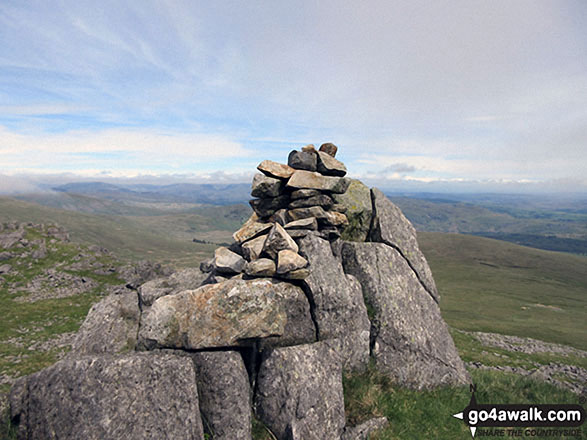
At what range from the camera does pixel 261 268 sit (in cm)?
1250

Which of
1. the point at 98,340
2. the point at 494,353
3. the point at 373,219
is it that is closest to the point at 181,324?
the point at 98,340

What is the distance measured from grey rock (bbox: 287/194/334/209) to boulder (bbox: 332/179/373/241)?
836 millimetres

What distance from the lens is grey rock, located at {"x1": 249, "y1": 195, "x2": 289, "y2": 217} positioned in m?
16.9

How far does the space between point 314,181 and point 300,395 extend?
10.6 m

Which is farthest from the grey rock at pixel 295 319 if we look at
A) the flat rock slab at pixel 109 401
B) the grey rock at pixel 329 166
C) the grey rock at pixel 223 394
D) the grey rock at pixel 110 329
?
the grey rock at pixel 329 166

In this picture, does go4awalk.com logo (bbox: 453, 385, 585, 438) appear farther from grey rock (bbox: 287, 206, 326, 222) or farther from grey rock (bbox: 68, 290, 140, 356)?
grey rock (bbox: 68, 290, 140, 356)

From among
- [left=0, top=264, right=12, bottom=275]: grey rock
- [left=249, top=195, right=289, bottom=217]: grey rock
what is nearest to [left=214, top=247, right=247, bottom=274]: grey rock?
[left=249, top=195, right=289, bottom=217]: grey rock

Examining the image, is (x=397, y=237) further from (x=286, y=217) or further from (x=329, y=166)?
(x=286, y=217)

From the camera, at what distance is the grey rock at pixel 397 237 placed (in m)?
17.9

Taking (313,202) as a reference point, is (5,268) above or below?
below

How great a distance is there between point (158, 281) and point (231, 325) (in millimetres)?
8415

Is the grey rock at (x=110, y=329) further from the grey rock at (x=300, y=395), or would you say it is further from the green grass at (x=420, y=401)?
the green grass at (x=420, y=401)

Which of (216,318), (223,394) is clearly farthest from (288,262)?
(223,394)

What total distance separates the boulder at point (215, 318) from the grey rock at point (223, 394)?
0.55 meters
